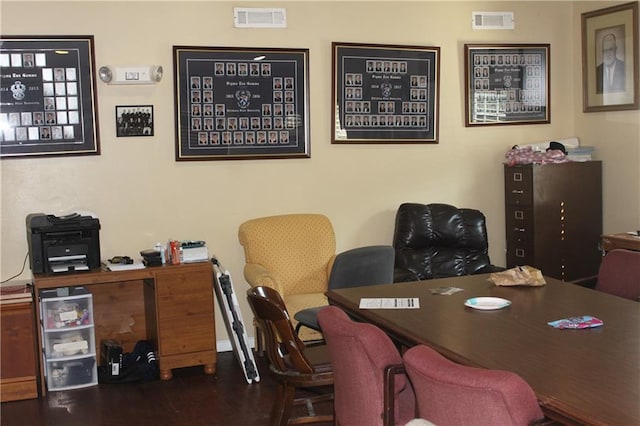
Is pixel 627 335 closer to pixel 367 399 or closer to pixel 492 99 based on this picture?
pixel 367 399

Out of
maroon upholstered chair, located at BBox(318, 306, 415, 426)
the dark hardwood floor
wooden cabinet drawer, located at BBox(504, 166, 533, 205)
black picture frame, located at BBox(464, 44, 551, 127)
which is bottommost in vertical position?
the dark hardwood floor

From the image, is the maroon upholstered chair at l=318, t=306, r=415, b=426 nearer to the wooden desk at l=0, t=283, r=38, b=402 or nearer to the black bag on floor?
the black bag on floor

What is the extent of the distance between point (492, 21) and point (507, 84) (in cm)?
52

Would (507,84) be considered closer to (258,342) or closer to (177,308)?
(258,342)

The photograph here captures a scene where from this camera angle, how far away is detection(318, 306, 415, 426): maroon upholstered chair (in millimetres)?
2473

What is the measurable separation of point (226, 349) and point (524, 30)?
3.55 m

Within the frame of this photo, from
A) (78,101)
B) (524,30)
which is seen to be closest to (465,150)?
(524,30)

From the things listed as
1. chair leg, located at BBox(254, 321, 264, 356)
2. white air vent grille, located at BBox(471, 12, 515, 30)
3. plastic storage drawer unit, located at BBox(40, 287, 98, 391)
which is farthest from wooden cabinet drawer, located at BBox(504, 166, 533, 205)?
plastic storage drawer unit, located at BBox(40, 287, 98, 391)

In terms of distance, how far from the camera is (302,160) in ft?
18.2

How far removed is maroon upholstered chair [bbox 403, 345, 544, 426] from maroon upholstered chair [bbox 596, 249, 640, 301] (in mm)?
1834

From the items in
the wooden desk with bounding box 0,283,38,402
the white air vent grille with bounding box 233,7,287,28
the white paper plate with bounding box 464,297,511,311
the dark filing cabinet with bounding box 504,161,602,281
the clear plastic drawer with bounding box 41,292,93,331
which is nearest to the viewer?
the white paper plate with bounding box 464,297,511,311

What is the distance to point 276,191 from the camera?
549 centimetres

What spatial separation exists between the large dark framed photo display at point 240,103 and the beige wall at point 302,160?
0.24ft

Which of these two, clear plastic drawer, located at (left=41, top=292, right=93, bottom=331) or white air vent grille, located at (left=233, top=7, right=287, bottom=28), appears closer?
clear plastic drawer, located at (left=41, top=292, right=93, bottom=331)
